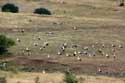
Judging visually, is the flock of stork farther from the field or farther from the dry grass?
the dry grass

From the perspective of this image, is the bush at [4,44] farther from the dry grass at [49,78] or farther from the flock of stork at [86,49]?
the dry grass at [49,78]

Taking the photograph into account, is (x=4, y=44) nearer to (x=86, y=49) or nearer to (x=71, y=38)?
(x=86, y=49)

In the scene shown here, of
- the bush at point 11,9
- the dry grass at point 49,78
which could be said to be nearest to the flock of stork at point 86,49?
the dry grass at point 49,78

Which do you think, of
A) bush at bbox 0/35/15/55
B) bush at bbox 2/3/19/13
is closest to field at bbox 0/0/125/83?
bush at bbox 0/35/15/55

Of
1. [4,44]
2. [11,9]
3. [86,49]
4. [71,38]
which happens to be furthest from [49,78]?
[11,9]

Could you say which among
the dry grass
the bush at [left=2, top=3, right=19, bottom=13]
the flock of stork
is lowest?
the bush at [left=2, top=3, right=19, bottom=13]

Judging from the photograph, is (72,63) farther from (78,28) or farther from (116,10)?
(116,10)

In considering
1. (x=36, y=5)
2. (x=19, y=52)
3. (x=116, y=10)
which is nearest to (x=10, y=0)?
(x=36, y=5)

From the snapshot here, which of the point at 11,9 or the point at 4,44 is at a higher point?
the point at 4,44

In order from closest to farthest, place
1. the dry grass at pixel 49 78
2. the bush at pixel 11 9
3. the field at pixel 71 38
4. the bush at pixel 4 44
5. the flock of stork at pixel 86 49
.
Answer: the dry grass at pixel 49 78 < the field at pixel 71 38 < the bush at pixel 4 44 < the flock of stork at pixel 86 49 < the bush at pixel 11 9
